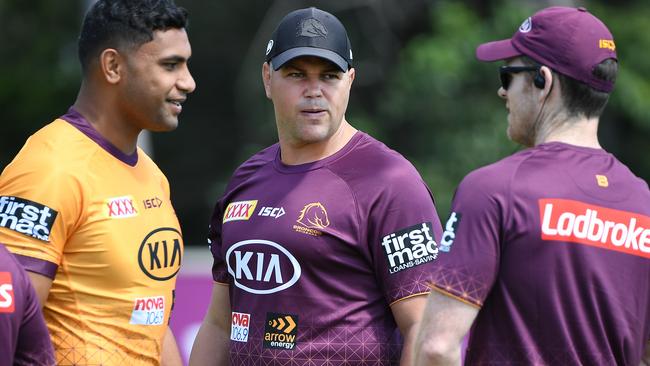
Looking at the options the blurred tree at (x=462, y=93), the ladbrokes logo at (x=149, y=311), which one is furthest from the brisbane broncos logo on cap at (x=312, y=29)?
the blurred tree at (x=462, y=93)

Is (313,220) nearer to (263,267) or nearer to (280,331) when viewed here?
(263,267)

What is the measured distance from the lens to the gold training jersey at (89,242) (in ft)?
14.5

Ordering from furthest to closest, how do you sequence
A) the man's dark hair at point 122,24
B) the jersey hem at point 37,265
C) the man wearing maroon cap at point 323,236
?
the man's dark hair at point 122,24
the man wearing maroon cap at point 323,236
the jersey hem at point 37,265

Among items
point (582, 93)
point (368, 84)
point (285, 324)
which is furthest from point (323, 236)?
point (368, 84)

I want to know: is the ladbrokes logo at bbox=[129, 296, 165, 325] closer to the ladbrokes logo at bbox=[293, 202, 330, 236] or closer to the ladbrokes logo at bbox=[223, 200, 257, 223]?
the ladbrokes logo at bbox=[223, 200, 257, 223]

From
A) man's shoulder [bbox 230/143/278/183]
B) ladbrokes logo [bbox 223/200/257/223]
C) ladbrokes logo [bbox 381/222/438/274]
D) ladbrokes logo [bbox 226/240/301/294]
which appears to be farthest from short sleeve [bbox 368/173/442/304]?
man's shoulder [bbox 230/143/278/183]

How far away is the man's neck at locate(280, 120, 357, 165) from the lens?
4730 millimetres

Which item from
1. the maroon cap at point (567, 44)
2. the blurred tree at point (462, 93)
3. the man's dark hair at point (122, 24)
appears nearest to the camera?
the maroon cap at point (567, 44)

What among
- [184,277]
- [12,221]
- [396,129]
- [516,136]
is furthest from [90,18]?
[396,129]

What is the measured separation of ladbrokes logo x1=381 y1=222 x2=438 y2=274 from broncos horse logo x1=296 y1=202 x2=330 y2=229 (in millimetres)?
241

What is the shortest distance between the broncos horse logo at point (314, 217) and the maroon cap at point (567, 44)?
3.12 feet

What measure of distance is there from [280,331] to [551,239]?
1243mm

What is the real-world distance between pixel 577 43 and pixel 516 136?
0.37 meters

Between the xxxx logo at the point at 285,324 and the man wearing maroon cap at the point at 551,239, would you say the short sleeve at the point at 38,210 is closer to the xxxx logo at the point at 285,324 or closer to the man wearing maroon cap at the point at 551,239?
the xxxx logo at the point at 285,324
